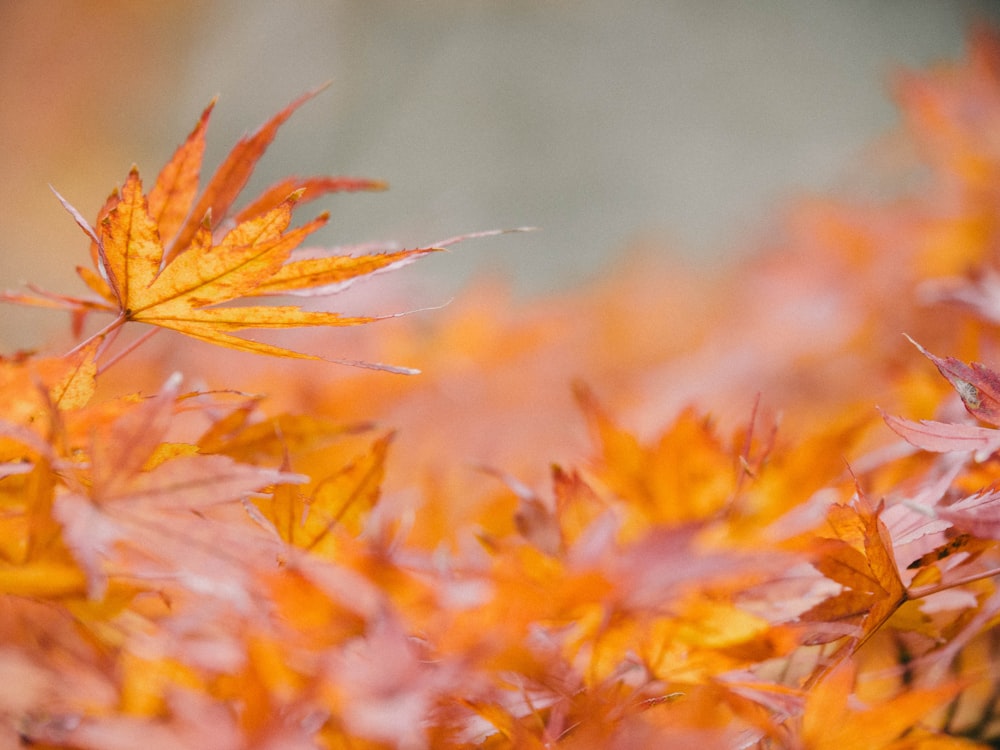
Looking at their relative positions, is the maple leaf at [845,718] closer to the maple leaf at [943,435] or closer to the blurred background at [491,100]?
the maple leaf at [943,435]

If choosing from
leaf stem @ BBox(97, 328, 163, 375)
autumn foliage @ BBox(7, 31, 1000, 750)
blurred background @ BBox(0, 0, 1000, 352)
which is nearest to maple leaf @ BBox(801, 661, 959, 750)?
autumn foliage @ BBox(7, 31, 1000, 750)

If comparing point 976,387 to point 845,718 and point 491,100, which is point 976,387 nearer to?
point 845,718

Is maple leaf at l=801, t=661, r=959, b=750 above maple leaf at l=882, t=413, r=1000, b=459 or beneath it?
beneath

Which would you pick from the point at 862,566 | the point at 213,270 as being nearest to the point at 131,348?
the point at 213,270

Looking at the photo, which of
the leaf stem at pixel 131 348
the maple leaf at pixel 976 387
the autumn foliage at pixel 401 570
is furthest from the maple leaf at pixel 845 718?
the leaf stem at pixel 131 348

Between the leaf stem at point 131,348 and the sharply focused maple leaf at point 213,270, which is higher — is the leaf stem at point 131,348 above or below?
below

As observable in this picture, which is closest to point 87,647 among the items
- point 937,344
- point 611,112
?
point 937,344

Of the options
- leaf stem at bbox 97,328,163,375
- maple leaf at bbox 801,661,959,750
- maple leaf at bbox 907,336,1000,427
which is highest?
leaf stem at bbox 97,328,163,375

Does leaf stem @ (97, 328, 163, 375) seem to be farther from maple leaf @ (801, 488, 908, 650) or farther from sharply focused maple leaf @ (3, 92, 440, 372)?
maple leaf @ (801, 488, 908, 650)
